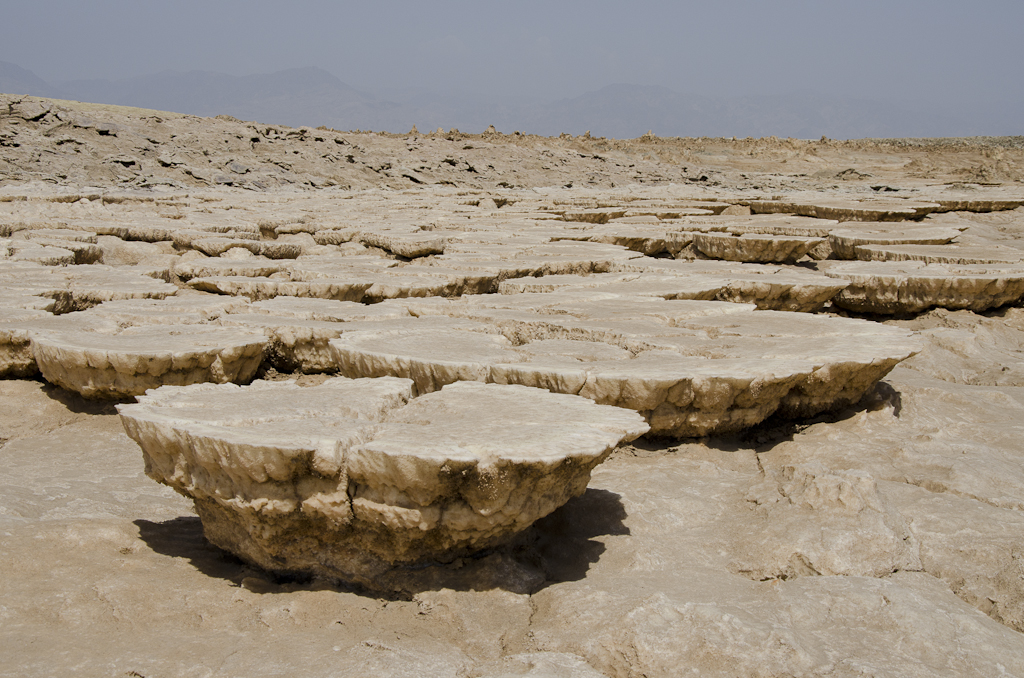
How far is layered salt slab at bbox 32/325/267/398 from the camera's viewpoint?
2463 mm

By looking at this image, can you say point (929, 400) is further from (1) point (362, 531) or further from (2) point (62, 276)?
(2) point (62, 276)

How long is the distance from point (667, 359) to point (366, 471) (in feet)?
3.93

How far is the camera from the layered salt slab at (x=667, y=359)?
2193 mm

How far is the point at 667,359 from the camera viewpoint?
2383 millimetres

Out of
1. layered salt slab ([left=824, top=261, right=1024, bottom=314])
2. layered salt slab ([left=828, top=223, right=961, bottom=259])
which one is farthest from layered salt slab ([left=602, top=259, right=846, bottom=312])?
layered salt slab ([left=828, top=223, right=961, bottom=259])

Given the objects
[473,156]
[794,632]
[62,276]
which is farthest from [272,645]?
[473,156]

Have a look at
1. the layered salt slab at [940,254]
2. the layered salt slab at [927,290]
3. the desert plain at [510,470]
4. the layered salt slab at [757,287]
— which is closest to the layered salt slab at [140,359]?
the desert plain at [510,470]

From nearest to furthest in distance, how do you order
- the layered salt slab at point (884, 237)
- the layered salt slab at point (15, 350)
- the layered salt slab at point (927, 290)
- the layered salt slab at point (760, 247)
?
the layered salt slab at point (15, 350)
the layered salt slab at point (927, 290)
the layered salt slab at point (760, 247)
the layered salt slab at point (884, 237)

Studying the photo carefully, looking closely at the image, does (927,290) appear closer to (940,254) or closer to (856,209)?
(940,254)

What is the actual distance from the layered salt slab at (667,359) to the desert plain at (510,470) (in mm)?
13

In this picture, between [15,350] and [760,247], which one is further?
[760,247]

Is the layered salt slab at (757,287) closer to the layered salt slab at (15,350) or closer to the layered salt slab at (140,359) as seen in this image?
the layered salt slab at (140,359)

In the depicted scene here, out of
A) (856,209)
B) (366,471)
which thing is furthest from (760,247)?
(366,471)

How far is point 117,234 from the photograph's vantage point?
Answer: 5.92 metres
